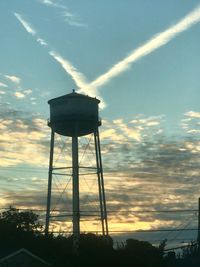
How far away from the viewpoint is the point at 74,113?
52.4 meters

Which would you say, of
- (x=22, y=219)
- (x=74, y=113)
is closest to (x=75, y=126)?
(x=74, y=113)

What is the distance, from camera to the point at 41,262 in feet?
160

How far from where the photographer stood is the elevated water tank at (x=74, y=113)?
2073 inches

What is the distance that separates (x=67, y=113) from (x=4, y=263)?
14038 mm

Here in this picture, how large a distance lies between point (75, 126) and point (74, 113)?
1.48 m

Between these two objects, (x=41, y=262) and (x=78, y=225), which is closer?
(x=41, y=262)

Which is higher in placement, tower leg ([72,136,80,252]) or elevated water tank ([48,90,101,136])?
elevated water tank ([48,90,101,136])

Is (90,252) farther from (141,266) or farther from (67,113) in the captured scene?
(67,113)

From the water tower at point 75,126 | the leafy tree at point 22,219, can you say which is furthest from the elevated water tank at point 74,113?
the leafy tree at point 22,219

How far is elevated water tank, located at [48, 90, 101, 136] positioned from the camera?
5266 cm

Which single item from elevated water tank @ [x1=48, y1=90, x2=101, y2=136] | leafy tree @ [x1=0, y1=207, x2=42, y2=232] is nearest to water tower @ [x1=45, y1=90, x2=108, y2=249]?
elevated water tank @ [x1=48, y1=90, x2=101, y2=136]

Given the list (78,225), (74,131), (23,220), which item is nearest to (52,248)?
(78,225)

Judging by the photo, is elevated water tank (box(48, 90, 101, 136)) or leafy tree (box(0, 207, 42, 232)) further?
leafy tree (box(0, 207, 42, 232))

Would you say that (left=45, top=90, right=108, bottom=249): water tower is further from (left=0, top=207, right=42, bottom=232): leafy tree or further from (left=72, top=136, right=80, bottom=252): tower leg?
(left=0, top=207, right=42, bottom=232): leafy tree
